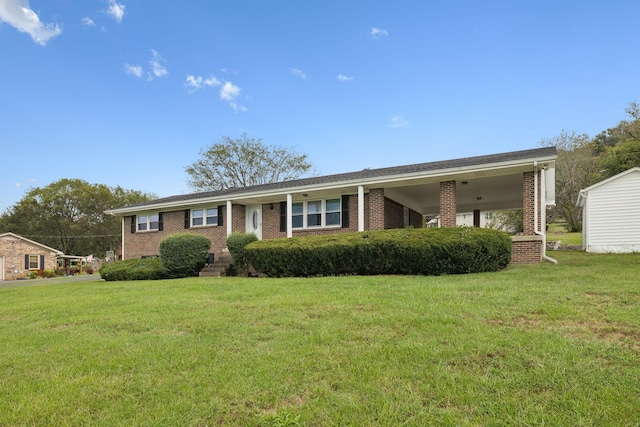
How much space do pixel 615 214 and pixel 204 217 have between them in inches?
733

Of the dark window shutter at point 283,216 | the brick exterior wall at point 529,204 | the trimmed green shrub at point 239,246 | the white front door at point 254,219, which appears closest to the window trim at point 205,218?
the white front door at point 254,219

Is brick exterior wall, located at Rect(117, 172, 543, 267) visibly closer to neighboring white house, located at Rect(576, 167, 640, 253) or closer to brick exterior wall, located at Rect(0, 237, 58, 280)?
neighboring white house, located at Rect(576, 167, 640, 253)

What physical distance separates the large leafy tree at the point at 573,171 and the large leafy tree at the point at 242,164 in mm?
22801

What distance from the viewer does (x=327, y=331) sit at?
13.3 feet

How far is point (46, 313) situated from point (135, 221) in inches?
549

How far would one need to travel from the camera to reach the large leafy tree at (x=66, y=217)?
139ft

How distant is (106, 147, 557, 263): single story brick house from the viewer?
10.8m

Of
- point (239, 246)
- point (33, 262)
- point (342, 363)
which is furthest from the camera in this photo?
point (33, 262)

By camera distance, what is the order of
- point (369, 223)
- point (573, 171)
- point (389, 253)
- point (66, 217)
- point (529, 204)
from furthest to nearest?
1. point (66, 217)
2. point (573, 171)
3. point (369, 223)
4. point (529, 204)
5. point (389, 253)

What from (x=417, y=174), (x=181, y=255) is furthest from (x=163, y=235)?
(x=417, y=174)

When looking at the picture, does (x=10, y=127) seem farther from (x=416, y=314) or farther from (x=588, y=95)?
(x=588, y=95)

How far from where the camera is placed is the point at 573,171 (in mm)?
28938

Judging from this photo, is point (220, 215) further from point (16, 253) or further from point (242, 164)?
point (16, 253)

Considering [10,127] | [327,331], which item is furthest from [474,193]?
[10,127]
